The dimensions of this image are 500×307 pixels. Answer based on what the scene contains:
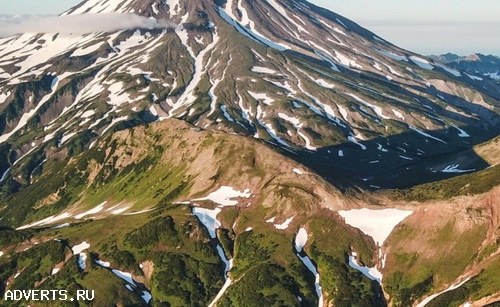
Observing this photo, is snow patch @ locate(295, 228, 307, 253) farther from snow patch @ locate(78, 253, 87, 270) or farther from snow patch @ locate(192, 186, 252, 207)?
snow patch @ locate(78, 253, 87, 270)

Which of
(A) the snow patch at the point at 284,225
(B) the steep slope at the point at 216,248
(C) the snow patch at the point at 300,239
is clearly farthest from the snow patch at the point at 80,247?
(C) the snow patch at the point at 300,239

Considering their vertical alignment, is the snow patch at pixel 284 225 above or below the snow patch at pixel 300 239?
above

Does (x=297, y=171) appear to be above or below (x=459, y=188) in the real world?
below

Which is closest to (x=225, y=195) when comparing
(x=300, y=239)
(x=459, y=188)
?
(x=300, y=239)

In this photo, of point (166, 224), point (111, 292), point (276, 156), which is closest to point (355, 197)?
point (276, 156)

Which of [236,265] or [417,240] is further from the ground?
[417,240]

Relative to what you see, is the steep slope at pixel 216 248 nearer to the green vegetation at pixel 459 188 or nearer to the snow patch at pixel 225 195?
the snow patch at pixel 225 195

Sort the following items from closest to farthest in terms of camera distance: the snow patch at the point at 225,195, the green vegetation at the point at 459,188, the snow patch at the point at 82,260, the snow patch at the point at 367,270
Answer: the snow patch at the point at 367,270, the snow patch at the point at 82,260, the green vegetation at the point at 459,188, the snow patch at the point at 225,195

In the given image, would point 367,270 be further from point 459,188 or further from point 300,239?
point 459,188

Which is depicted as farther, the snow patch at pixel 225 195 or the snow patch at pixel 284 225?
the snow patch at pixel 225 195

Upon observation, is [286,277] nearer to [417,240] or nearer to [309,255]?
[309,255]

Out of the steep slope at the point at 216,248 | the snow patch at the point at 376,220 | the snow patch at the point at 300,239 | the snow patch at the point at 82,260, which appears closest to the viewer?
the steep slope at the point at 216,248
